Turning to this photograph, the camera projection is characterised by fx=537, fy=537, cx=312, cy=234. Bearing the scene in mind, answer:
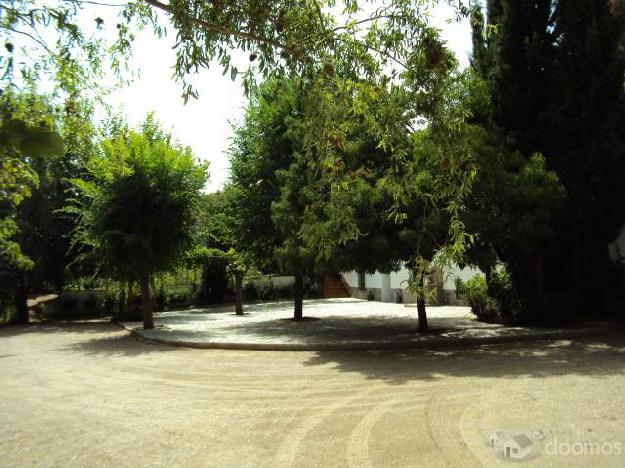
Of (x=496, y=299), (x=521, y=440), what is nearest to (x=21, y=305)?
(x=496, y=299)

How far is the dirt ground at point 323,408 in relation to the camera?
520 centimetres

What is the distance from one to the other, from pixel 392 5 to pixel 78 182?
14155 millimetres

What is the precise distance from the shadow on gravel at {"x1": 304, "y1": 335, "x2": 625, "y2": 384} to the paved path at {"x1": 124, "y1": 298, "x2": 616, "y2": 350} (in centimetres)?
54

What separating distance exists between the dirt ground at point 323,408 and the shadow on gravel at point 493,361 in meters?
0.04

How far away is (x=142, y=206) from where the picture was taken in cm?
1686

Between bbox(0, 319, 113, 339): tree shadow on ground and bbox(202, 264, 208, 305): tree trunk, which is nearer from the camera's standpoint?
bbox(0, 319, 113, 339): tree shadow on ground

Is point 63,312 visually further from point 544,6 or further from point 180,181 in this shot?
point 544,6

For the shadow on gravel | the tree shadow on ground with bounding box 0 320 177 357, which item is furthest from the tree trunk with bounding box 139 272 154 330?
the shadow on gravel

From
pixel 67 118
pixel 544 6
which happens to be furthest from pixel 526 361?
pixel 544 6

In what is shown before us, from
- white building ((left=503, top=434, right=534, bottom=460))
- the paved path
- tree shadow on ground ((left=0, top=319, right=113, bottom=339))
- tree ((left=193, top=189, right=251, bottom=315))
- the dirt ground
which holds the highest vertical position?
tree ((left=193, top=189, right=251, bottom=315))

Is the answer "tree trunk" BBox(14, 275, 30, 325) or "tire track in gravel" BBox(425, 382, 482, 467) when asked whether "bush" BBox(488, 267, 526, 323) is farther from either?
"tree trunk" BBox(14, 275, 30, 325)

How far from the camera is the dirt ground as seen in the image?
520 cm

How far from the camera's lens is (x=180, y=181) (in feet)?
56.3
